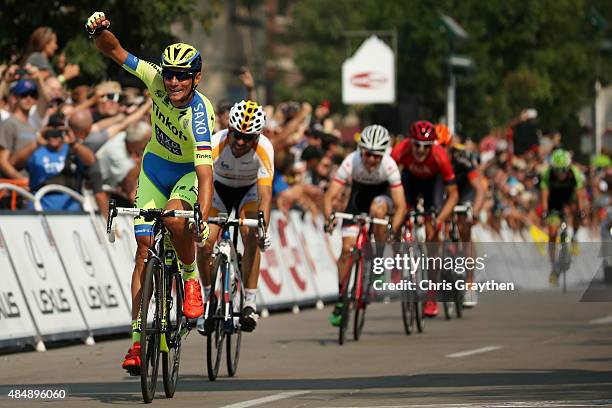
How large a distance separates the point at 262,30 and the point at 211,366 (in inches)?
2235

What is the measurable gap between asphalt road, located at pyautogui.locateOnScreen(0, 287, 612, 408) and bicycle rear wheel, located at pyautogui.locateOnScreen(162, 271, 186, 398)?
13 centimetres

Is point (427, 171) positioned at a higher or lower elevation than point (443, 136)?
lower

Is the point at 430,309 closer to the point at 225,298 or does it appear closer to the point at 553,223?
the point at 225,298

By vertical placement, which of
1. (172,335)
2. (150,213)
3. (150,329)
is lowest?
(172,335)

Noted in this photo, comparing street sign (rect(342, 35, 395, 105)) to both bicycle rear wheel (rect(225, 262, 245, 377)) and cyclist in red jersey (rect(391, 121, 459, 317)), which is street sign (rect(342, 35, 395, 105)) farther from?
bicycle rear wheel (rect(225, 262, 245, 377))

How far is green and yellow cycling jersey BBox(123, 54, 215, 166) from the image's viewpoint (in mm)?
12133

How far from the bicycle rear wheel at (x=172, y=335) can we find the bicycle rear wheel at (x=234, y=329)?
162 cm

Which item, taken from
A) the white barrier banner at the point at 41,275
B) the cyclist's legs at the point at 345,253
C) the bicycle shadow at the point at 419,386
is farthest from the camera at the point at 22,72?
the bicycle shadow at the point at 419,386

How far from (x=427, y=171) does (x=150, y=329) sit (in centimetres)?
881

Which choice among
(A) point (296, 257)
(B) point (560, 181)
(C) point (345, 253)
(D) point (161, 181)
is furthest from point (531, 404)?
(B) point (560, 181)

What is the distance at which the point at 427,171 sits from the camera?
65.5 feet

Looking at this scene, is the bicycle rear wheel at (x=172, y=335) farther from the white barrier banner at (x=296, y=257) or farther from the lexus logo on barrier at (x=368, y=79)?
the lexus logo on barrier at (x=368, y=79)

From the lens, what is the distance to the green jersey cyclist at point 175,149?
1198 centimetres

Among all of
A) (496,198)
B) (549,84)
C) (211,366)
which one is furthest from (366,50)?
(211,366)
